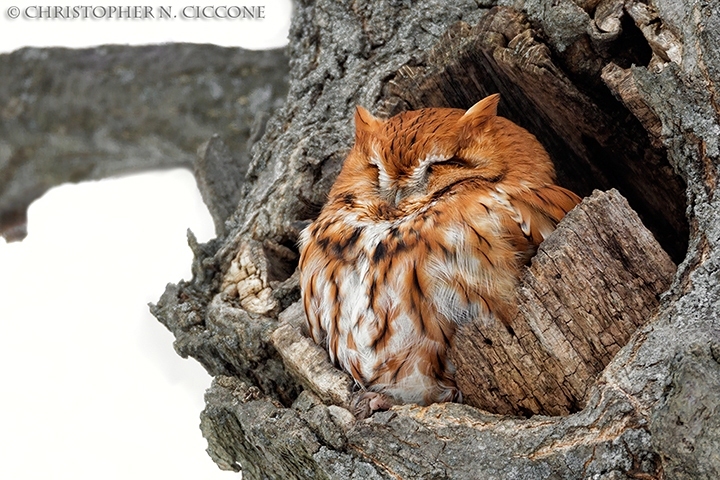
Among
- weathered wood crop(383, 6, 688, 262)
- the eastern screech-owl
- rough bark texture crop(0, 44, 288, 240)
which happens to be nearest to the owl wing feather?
the eastern screech-owl

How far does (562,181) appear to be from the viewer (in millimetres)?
2336

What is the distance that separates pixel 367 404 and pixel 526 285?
437mm

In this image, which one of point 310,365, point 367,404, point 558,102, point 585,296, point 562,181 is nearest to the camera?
point 585,296

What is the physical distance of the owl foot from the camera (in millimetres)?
1699

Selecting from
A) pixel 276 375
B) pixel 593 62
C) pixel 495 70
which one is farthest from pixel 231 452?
pixel 593 62

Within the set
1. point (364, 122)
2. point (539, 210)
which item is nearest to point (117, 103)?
point (364, 122)

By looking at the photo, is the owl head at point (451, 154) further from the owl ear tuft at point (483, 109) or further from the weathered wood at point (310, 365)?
the weathered wood at point (310, 365)

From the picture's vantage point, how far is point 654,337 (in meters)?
1.41

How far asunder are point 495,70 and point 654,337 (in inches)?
37.2

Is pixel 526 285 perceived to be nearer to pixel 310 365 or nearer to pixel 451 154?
pixel 451 154

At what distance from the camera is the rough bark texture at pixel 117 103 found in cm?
329

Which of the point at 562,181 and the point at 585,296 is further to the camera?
the point at 562,181

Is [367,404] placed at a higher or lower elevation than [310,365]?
lower

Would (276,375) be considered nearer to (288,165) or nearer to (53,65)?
(288,165)
